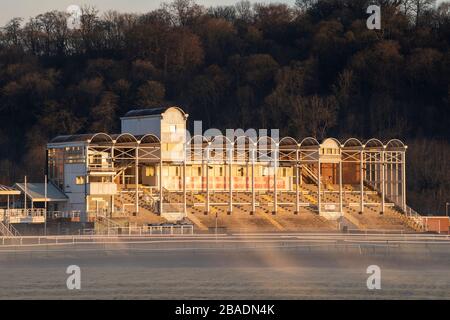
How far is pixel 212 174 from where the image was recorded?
111 m

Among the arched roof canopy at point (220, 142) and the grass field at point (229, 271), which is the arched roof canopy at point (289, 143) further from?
the grass field at point (229, 271)

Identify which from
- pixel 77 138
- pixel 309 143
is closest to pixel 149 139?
pixel 77 138

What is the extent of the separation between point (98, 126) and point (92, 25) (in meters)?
36.6

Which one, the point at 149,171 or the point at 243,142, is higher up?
the point at 243,142

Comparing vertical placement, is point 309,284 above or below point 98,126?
below

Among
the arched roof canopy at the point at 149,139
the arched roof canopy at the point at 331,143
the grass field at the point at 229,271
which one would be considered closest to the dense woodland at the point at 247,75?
the arched roof canopy at the point at 331,143

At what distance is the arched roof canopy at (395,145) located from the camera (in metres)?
114

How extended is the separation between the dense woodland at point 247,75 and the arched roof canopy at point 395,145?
12314mm

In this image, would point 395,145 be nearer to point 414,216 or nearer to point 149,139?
point 414,216

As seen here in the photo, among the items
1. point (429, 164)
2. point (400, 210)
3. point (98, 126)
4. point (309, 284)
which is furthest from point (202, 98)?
point (309, 284)

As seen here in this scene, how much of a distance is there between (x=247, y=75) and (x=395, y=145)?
48.8m

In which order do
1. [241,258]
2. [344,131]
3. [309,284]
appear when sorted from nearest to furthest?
1. [309,284]
2. [241,258]
3. [344,131]

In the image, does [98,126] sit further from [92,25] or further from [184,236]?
[184,236]

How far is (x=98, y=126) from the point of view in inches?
5812
